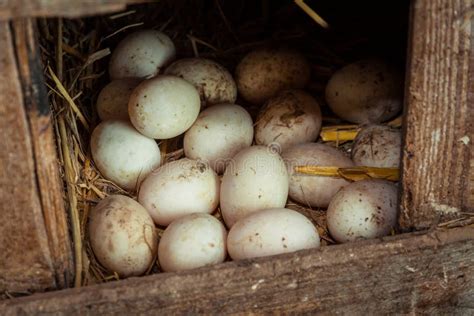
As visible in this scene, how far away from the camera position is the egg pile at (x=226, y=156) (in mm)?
1473

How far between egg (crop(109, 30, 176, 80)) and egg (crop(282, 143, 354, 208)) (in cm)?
51

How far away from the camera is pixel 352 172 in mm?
1684

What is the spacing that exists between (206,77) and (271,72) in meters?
0.22

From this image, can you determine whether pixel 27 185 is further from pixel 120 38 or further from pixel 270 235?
pixel 120 38

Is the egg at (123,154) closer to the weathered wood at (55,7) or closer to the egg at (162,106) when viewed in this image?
the egg at (162,106)

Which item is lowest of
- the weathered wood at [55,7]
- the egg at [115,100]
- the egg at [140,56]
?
the egg at [115,100]

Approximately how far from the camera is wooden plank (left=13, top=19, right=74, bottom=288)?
116 cm

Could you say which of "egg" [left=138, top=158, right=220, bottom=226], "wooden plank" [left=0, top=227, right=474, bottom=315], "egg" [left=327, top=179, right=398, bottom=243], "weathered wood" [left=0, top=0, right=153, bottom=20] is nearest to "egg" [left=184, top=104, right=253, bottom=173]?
"egg" [left=138, top=158, right=220, bottom=226]

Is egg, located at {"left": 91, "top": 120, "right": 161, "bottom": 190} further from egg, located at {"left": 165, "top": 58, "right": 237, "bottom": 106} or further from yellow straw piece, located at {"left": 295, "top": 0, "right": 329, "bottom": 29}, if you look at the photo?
yellow straw piece, located at {"left": 295, "top": 0, "right": 329, "bottom": 29}

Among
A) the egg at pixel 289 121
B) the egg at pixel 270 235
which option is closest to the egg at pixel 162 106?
the egg at pixel 289 121

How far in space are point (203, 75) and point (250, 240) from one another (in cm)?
64

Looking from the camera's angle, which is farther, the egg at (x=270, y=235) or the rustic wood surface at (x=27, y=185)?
the egg at (x=270, y=235)

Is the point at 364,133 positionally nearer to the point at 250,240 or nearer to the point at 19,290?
the point at 250,240

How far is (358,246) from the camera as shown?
140cm
